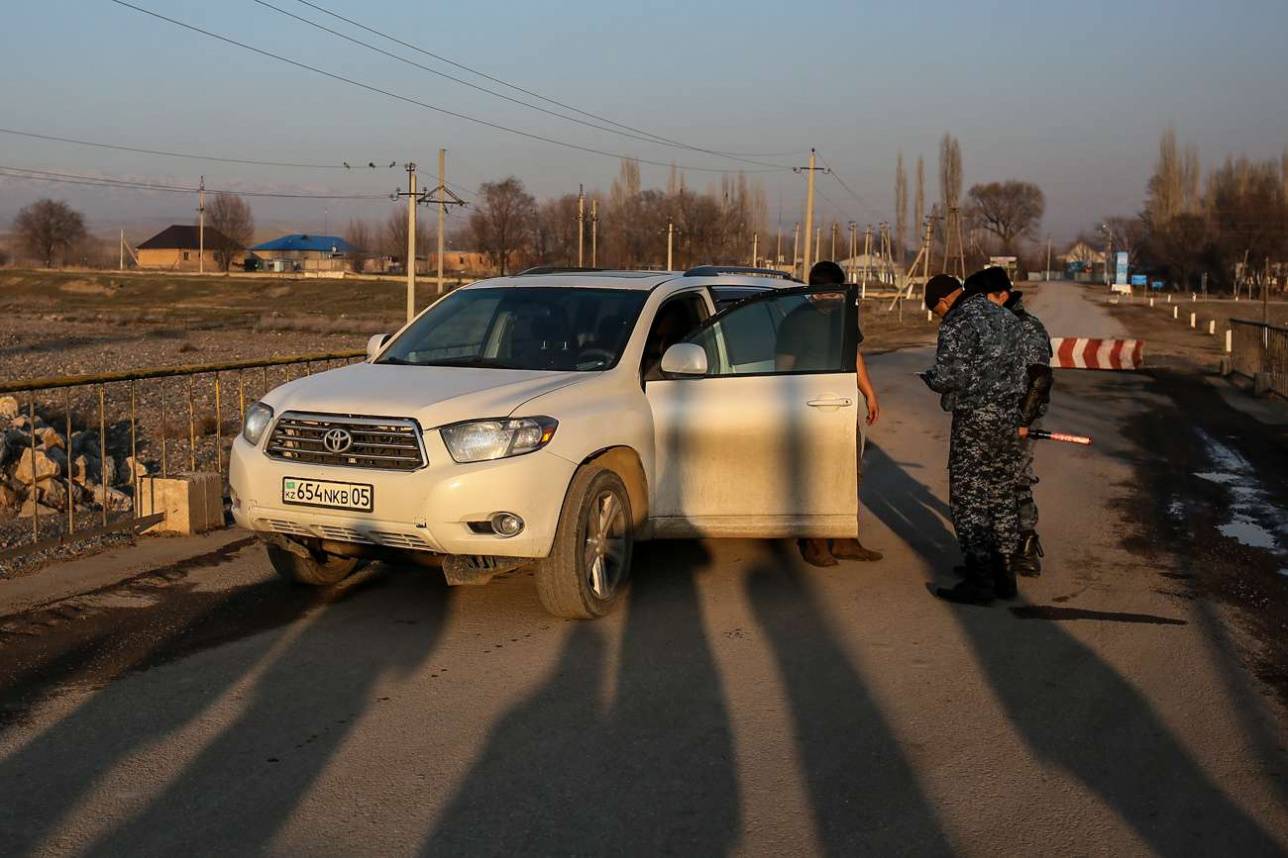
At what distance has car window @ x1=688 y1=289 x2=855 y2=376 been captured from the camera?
7.18 meters

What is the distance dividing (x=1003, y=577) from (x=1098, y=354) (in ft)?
69.1

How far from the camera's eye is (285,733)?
4629 mm

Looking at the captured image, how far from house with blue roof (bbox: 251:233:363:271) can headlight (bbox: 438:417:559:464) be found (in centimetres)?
13652

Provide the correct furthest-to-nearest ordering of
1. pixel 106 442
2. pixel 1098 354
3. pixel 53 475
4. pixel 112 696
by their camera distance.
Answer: pixel 1098 354
pixel 106 442
pixel 53 475
pixel 112 696

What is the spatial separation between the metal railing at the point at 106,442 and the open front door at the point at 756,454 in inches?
113

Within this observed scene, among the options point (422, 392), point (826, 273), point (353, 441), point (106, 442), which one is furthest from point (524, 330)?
point (106, 442)

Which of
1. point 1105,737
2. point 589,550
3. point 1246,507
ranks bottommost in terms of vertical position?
point 1105,737

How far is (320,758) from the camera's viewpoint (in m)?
4.39

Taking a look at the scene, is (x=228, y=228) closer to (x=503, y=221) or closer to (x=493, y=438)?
(x=503, y=221)

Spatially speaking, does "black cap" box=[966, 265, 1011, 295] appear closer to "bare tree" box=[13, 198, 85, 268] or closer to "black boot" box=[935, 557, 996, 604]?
"black boot" box=[935, 557, 996, 604]

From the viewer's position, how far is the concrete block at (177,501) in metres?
8.38

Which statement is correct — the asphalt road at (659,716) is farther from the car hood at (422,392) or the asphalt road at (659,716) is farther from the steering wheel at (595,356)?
the steering wheel at (595,356)

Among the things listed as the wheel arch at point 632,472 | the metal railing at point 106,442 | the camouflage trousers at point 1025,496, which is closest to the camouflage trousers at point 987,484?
the camouflage trousers at point 1025,496

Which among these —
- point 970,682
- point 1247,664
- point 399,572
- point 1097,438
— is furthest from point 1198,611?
point 1097,438
